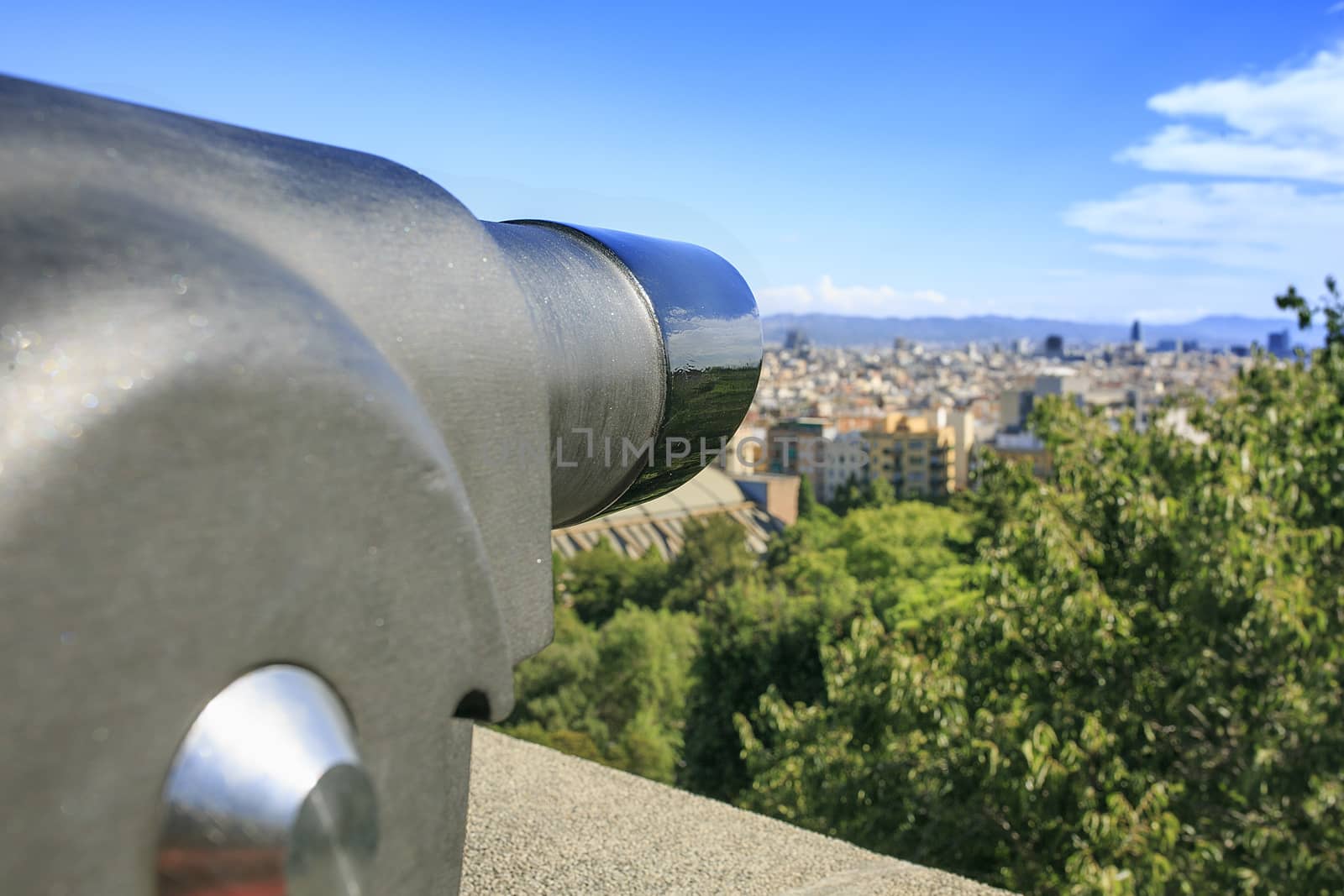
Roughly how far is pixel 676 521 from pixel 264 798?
200 ft

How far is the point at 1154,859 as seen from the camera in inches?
224

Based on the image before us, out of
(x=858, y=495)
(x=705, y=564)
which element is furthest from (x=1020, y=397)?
(x=705, y=564)

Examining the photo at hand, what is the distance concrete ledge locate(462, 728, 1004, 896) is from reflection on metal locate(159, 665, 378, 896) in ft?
7.38

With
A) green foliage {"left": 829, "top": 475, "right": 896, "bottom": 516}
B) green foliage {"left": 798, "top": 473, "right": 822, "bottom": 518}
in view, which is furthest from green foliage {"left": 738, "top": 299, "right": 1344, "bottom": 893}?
green foliage {"left": 798, "top": 473, "right": 822, "bottom": 518}

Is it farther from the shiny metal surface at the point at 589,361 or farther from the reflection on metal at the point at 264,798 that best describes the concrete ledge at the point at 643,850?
the reflection on metal at the point at 264,798

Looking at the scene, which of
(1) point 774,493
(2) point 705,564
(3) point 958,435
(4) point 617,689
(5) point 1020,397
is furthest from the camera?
(5) point 1020,397

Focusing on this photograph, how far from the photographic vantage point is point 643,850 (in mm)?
3129

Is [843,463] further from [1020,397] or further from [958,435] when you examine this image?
[1020,397]

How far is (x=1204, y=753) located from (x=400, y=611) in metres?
6.98

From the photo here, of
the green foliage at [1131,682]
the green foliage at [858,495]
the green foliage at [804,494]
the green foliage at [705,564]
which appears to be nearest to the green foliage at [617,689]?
the green foliage at [705,564]

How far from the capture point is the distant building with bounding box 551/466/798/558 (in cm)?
5509

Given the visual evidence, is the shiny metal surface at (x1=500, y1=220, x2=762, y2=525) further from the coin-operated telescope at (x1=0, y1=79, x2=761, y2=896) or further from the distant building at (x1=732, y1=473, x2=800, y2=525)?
the distant building at (x1=732, y1=473, x2=800, y2=525)

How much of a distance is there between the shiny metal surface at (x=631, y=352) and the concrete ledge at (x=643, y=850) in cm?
178

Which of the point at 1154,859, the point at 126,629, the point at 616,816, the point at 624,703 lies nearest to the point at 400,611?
the point at 126,629
